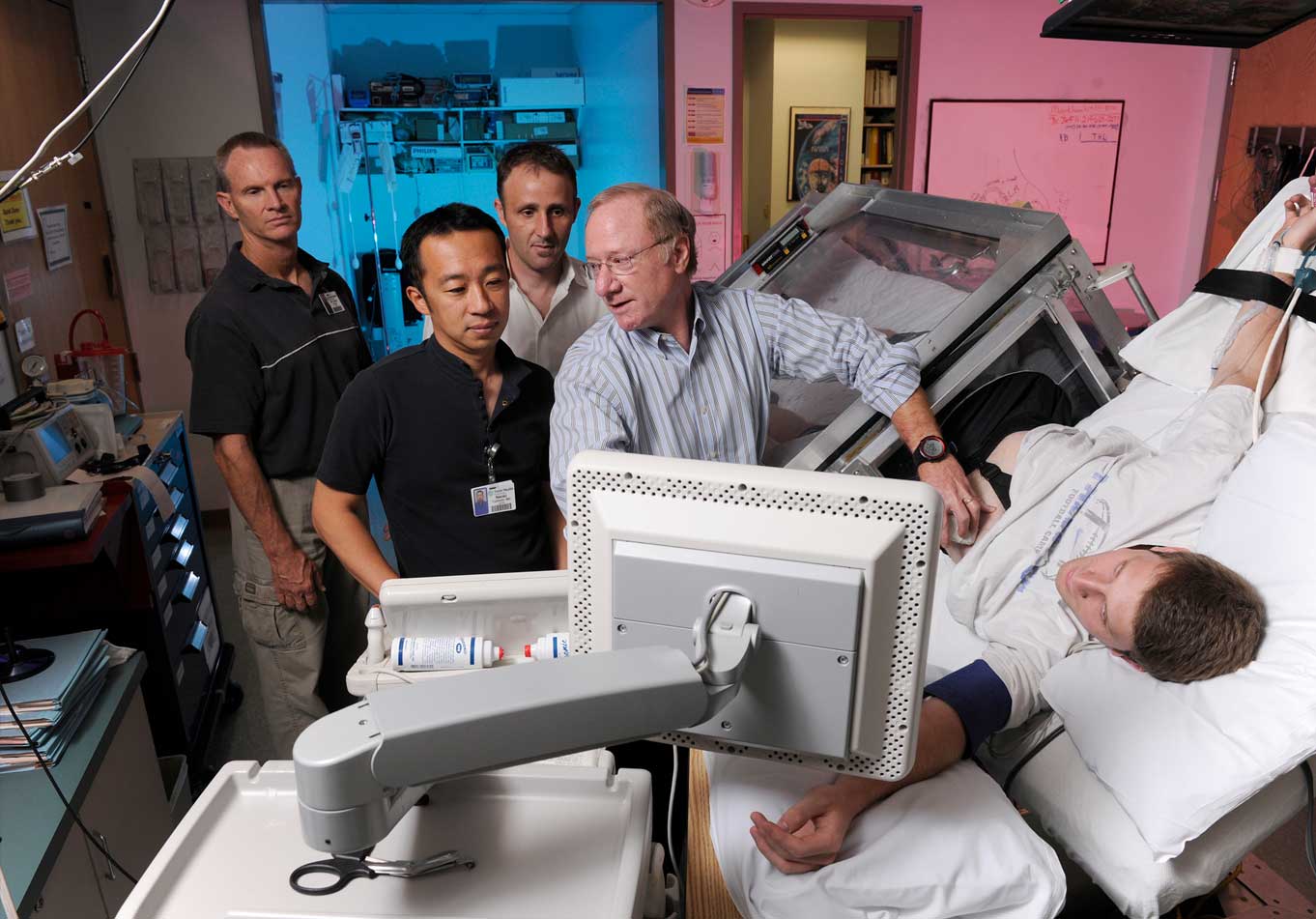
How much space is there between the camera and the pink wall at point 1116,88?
14.3 ft

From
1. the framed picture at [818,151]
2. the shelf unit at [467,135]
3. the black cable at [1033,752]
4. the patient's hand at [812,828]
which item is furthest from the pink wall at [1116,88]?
the patient's hand at [812,828]

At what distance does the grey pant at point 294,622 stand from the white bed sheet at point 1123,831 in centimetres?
168

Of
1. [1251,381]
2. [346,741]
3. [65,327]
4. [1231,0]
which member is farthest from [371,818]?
[65,327]

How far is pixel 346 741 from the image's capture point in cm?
76

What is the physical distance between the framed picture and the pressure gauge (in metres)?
4.15

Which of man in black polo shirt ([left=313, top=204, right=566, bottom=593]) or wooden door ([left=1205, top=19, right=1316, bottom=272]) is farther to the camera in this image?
wooden door ([left=1205, top=19, right=1316, bottom=272])

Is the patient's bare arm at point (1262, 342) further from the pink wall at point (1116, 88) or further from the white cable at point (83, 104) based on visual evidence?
the pink wall at point (1116, 88)

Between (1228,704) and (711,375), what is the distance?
1.07 meters

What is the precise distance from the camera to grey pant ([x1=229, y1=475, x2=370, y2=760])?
2.41 meters

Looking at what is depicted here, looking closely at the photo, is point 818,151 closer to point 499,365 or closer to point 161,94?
point 161,94

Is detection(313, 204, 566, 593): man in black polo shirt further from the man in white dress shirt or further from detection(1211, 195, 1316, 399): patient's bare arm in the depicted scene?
detection(1211, 195, 1316, 399): patient's bare arm

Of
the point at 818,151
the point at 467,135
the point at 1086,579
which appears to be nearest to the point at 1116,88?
the point at 818,151

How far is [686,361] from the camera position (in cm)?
188

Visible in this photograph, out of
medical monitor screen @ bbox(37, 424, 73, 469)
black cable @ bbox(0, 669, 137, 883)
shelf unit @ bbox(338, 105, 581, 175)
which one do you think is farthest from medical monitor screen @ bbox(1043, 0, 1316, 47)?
shelf unit @ bbox(338, 105, 581, 175)
